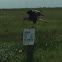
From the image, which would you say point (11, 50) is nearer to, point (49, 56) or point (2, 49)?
point (2, 49)

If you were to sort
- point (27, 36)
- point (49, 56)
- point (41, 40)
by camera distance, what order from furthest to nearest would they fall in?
point (41, 40), point (49, 56), point (27, 36)

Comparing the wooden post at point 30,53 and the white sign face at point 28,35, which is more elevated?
the white sign face at point 28,35

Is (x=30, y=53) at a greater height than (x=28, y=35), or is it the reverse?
(x=28, y=35)

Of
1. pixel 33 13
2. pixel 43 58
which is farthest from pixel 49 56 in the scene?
pixel 33 13

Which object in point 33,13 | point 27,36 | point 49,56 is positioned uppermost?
point 33,13

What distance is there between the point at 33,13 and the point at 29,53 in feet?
4.59

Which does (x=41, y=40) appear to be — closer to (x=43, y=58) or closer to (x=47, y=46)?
(x=47, y=46)

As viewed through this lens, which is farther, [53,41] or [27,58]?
[53,41]

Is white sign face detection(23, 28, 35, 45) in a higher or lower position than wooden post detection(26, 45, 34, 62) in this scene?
higher

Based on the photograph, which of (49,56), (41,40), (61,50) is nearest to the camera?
(49,56)

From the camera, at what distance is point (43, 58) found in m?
5.98

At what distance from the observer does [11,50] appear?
6.48 meters

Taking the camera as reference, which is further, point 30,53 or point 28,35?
point 30,53

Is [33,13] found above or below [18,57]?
above
